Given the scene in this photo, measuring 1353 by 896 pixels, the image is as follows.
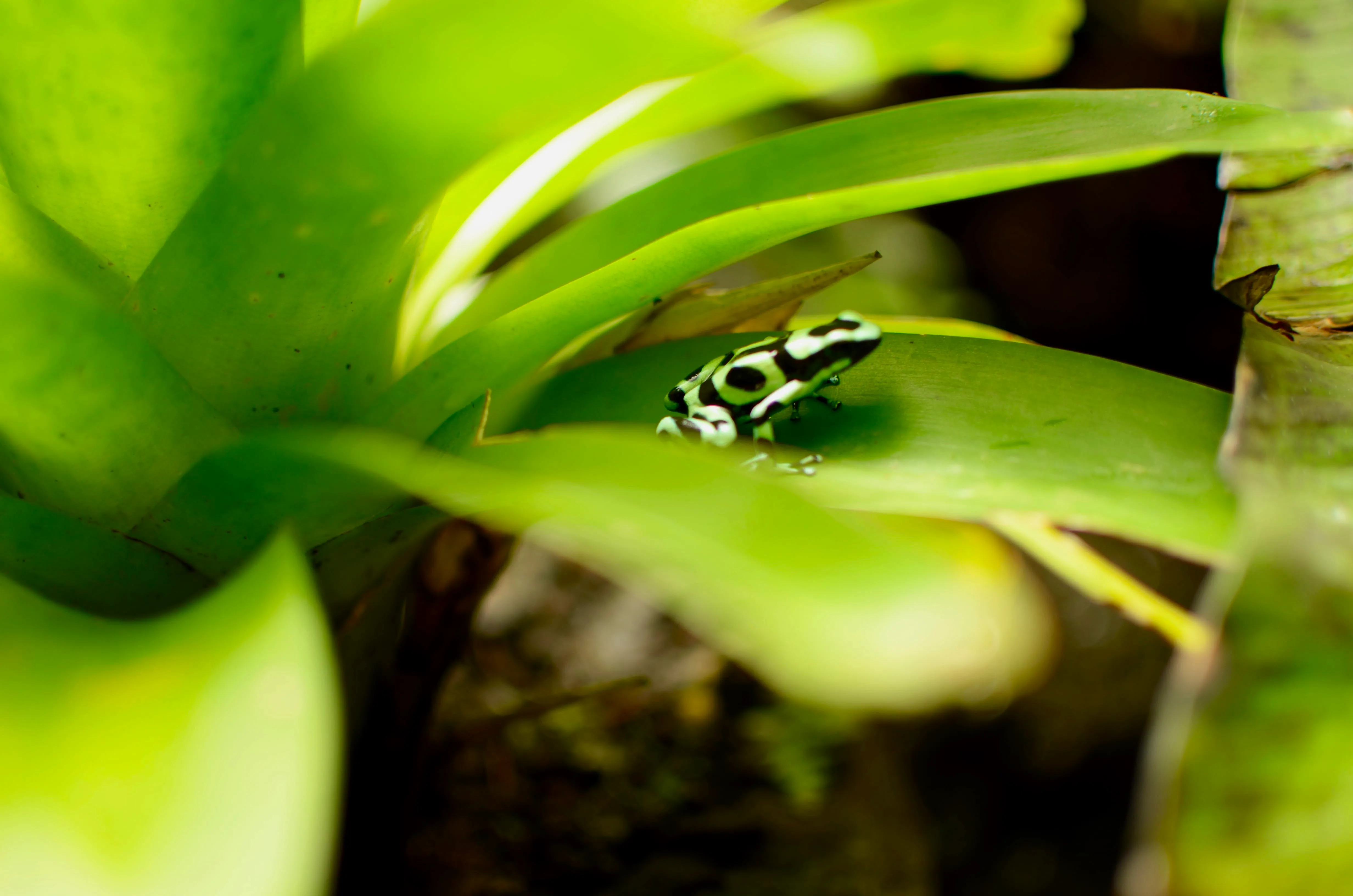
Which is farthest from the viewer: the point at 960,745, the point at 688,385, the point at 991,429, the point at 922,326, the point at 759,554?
the point at 960,745

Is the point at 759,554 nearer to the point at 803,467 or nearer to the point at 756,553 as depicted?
the point at 756,553

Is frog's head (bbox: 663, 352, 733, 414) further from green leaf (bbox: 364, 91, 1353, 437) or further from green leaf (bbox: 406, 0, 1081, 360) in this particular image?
green leaf (bbox: 406, 0, 1081, 360)

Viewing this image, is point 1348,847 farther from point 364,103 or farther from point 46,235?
point 46,235

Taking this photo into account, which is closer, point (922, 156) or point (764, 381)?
point (922, 156)

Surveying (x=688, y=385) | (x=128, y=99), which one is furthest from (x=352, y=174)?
(x=688, y=385)

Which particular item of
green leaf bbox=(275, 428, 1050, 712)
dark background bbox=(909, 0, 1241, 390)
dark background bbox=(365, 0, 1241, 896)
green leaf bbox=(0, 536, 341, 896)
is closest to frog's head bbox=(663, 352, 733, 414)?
green leaf bbox=(275, 428, 1050, 712)

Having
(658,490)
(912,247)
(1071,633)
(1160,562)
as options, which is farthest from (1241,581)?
(912,247)
